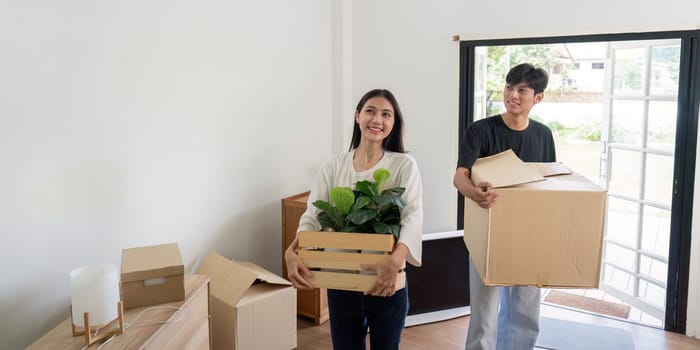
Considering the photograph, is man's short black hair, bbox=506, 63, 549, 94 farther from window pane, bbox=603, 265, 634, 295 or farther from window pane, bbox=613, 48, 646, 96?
window pane, bbox=603, 265, 634, 295

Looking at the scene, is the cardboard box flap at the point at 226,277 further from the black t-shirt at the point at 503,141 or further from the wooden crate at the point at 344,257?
the black t-shirt at the point at 503,141

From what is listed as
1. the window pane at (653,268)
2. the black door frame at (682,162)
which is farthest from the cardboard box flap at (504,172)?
the window pane at (653,268)

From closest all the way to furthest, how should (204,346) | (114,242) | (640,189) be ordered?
(204,346) < (114,242) < (640,189)

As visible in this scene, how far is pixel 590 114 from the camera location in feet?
15.3

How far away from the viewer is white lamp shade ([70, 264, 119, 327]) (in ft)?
5.98

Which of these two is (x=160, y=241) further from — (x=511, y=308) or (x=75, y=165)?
(x=511, y=308)

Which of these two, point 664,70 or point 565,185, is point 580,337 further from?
point 565,185

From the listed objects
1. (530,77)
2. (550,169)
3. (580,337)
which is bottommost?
(580,337)

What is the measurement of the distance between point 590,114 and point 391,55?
1.87m

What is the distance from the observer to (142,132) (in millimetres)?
2609

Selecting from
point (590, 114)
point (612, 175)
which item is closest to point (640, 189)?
point (612, 175)

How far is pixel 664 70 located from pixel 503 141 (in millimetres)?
1589

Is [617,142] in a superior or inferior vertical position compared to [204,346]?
superior

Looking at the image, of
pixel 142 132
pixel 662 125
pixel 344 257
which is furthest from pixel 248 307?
pixel 662 125
